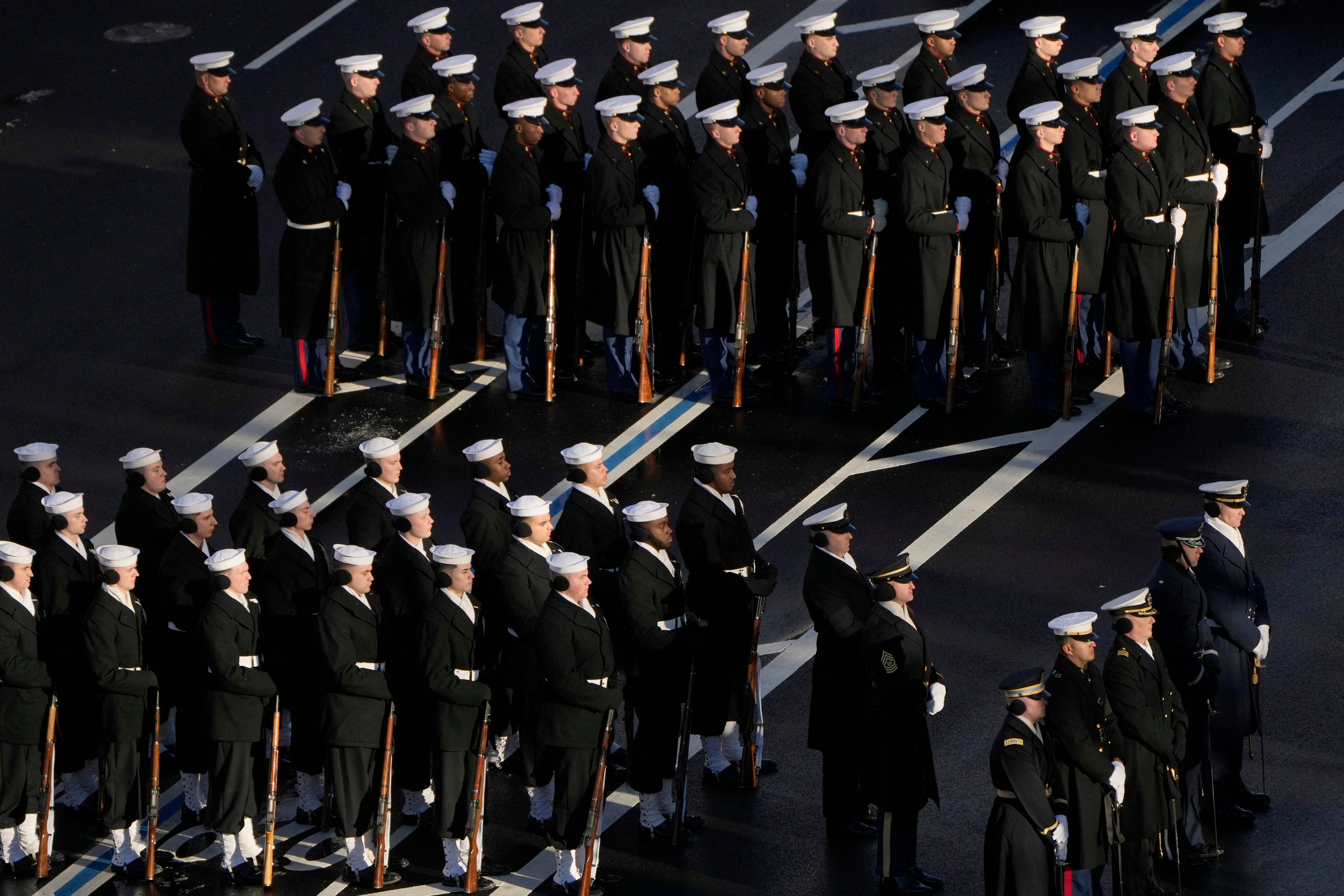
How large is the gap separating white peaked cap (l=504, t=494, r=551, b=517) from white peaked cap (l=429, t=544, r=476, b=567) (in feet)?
1.47

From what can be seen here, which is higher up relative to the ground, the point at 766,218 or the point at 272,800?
the point at 766,218

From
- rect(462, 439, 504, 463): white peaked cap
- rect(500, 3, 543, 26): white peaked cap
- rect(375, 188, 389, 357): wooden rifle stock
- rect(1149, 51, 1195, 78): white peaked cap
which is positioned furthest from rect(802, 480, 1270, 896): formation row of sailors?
rect(500, 3, 543, 26): white peaked cap

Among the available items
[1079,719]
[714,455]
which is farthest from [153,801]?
[1079,719]

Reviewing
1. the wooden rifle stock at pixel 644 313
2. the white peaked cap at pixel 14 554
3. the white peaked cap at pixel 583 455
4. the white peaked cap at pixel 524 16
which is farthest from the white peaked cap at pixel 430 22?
the white peaked cap at pixel 14 554

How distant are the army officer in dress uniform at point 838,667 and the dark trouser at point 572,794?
1.29 metres

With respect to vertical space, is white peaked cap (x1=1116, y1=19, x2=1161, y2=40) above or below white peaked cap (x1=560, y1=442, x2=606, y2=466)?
above

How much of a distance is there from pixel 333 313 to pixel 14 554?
545 centimetres

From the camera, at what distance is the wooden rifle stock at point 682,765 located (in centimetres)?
1383

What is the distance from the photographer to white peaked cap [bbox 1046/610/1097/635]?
42.0 ft

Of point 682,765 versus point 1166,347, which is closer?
point 682,765

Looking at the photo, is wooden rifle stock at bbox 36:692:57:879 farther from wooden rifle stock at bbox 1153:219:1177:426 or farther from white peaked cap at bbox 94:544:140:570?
wooden rifle stock at bbox 1153:219:1177:426

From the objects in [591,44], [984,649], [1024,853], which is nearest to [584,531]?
[984,649]

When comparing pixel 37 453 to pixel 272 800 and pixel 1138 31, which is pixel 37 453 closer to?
pixel 272 800

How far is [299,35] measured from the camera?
2503cm
